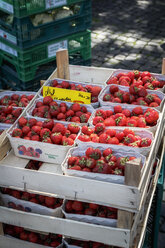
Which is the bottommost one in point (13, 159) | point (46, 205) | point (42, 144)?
point (46, 205)

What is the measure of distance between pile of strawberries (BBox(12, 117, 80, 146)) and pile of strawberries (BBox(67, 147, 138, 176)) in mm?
208

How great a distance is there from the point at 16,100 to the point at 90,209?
159 centimetres

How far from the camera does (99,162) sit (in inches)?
93.4

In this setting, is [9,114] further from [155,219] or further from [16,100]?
[155,219]

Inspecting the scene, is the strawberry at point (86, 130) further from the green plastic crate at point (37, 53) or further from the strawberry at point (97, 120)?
the green plastic crate at point (37, 53)

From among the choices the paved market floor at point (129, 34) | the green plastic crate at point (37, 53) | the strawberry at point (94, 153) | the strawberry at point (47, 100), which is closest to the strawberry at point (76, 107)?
the strawberry at point (47, 100)

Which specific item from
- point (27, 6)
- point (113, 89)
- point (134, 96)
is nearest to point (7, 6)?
point (27, 6)

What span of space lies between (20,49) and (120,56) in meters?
3.29

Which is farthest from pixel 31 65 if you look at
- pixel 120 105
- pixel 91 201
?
pixel 91 201

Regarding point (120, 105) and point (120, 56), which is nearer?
point (120, 105)

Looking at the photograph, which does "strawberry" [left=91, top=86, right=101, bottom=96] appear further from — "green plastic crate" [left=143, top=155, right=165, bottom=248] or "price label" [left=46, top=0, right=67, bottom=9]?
"price label" [left=46, top=0, right=67, bottom=9]

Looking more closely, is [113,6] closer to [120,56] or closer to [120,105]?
[120,56]

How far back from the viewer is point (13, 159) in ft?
9.11

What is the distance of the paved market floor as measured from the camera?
6.82 metres
